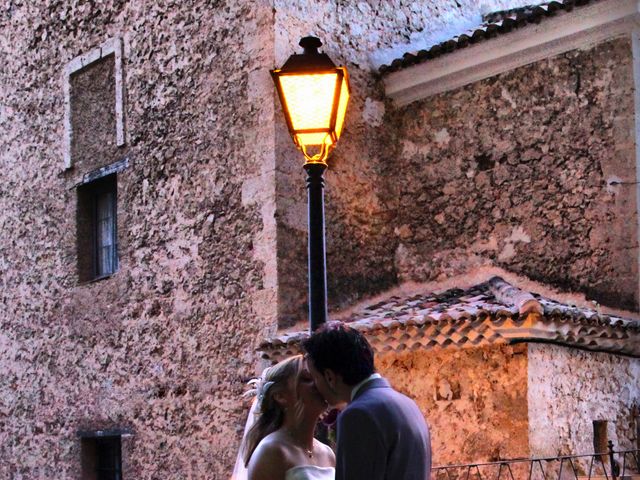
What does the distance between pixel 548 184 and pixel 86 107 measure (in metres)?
5.56

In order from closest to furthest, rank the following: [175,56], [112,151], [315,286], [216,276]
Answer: [315,286], [216,276], [175,56], [112,151]

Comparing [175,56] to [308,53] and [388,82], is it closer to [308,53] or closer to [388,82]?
[388,82]

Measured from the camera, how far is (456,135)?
948cm

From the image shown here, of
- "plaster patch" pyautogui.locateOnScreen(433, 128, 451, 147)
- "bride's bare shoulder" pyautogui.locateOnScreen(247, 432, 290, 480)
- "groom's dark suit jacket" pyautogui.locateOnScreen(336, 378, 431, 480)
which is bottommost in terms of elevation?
"bride's bare shoulder" pyautogui.locateOnScreen(247, 432, 290, 480)

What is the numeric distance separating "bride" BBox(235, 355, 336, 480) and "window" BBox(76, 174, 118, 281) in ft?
24.7

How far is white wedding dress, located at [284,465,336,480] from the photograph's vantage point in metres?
3.63

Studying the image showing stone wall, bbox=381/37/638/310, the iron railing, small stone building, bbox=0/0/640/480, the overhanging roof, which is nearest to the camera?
the iron railing

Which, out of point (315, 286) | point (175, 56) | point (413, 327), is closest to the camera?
point (315, 286)

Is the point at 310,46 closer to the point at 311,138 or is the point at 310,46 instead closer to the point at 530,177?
the point at 311,138

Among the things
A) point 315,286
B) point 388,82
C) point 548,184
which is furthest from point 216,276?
point 315,286

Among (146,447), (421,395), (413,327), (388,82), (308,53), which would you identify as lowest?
(146,447)

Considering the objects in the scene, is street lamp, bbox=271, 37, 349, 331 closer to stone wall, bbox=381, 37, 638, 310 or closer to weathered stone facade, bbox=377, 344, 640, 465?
weathered stone facade, bbox=377, 344, 640, 465

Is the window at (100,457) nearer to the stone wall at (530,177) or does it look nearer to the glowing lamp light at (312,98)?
the stone wall at (530,177)

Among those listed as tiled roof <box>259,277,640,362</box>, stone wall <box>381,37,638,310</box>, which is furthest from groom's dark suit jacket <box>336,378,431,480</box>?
stone wall <box>381,37,638,310</box>
